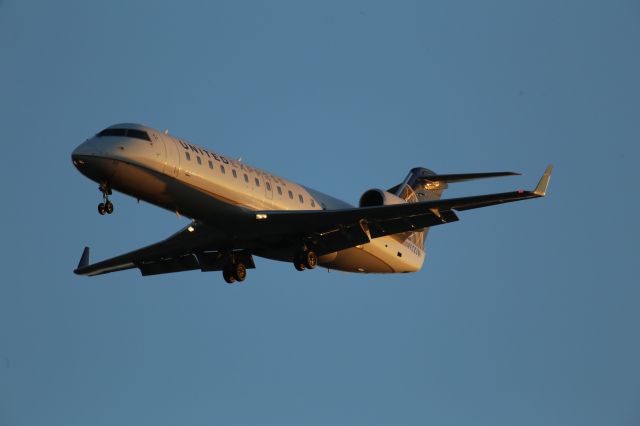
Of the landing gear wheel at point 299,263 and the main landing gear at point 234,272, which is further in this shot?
the main landing gear at point 234,272

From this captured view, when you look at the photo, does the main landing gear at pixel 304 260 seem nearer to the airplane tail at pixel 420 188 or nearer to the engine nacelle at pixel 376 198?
the engine nacelle at pixel 376 198

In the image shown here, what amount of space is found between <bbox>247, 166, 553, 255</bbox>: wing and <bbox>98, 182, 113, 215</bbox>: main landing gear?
10.8ft

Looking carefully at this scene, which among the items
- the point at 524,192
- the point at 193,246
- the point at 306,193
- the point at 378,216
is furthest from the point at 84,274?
the point at 524,192

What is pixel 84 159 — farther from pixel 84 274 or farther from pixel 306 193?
pixel 84 274

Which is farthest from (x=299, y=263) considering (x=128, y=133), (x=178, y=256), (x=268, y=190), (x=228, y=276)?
(x=128, y=133)

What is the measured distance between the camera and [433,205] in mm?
23219

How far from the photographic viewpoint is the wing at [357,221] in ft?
76.0

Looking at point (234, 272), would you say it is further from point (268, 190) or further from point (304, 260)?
point (268, 190)

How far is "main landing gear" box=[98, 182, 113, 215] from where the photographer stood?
70.9 feet

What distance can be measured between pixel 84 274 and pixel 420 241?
30.9ft

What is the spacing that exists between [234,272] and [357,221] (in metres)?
3.55

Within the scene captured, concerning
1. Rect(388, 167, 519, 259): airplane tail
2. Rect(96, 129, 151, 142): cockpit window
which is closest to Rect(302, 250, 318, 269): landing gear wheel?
Rect(388, 167, 519, 259): airplane tail

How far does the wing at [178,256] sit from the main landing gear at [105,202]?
2.59 m

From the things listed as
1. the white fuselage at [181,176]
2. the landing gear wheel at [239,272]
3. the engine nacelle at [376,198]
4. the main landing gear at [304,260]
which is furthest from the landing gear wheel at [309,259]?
the engine nacelle at [376,198]
